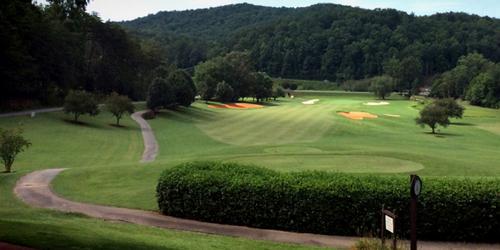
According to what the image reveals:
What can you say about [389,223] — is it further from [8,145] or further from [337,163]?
[8,145]

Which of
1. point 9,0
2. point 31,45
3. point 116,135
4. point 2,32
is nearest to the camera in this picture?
point 9,0

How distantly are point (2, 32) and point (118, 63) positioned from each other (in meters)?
45.2

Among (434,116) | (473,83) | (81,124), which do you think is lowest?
(81,124)

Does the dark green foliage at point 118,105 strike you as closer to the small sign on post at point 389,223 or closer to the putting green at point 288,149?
the putting green at point 288,149

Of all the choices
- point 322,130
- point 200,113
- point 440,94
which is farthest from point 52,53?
point 440,94

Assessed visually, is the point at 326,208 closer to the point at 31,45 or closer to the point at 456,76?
the point at 31,45

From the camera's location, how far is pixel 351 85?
7539 inches

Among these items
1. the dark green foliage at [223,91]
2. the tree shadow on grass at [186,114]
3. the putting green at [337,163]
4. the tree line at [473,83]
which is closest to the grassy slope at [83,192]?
the putting green at [337,163]

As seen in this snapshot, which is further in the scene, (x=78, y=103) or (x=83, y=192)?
(x=78, y=103)

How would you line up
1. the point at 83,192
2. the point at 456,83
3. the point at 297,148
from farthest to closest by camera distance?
1. the point at 456,83
2. the point at 297,148
3. the point at 83,192

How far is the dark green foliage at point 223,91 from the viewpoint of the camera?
10325 centimetres

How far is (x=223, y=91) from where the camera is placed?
103500mm

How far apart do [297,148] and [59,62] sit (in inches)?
1935

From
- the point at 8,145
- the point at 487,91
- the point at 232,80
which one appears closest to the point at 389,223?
the point at 8,145
